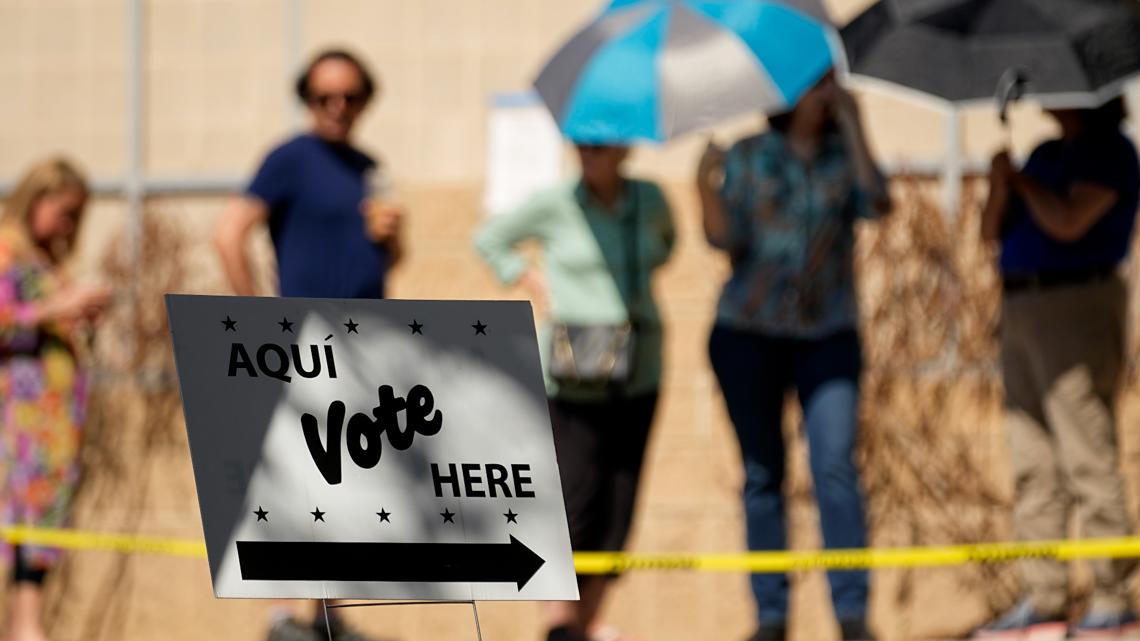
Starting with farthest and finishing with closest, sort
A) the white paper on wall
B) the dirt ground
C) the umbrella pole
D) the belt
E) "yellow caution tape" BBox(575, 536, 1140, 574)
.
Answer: the white paper on wall < the umbrella pole < the dirt ground < the belt < "yellow caution tape" BBox(575, 536, 1140, 574)

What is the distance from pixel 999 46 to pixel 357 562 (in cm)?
307

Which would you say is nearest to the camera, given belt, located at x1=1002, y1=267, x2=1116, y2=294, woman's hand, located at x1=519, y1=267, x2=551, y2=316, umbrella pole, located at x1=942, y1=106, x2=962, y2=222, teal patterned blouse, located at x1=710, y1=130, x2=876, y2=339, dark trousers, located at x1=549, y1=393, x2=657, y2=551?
teal patterned blouse, located at x1=710, y1=130, x2=876, y2=339

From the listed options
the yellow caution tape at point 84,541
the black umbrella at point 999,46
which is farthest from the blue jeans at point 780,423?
the yellow caution tape at point 84,541

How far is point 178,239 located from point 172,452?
2.78 feet

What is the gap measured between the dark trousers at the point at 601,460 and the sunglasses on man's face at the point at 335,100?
3.61ft

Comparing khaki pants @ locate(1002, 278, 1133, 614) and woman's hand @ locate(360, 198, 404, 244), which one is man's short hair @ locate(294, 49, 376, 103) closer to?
woman's hand @ locate(360, 198, 404, 244)

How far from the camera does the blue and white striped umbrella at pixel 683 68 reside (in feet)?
19.8

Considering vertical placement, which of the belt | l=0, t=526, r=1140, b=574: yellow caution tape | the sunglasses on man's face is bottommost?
l=0, t=526, r=1140, b=574: yellow caution tape

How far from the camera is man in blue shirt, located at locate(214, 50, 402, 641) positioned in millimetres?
6312

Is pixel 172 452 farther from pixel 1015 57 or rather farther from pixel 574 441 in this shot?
pixel 1015 57

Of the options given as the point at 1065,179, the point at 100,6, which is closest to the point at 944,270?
the point at 1065,179

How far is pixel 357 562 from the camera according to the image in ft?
12.9

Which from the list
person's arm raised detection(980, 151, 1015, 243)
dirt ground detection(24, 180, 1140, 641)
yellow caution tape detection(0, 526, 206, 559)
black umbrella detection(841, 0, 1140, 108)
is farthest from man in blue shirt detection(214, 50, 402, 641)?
person's arm raised detection(980, 151, 1015, 243)

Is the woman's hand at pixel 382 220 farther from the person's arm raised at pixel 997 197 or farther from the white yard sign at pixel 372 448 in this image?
the white yard sign at pixel 372 448
